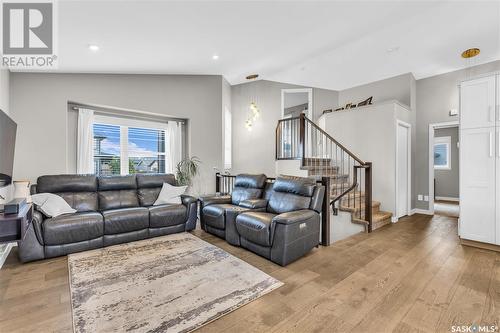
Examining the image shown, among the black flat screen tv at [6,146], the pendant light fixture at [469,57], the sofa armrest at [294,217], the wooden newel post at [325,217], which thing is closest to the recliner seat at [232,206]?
the sofa armrest at [294,217]

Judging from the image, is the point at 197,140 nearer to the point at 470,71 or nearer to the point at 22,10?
the point at 22,10

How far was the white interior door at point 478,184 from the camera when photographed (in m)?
2.95

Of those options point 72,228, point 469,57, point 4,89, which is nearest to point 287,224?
point 72,228

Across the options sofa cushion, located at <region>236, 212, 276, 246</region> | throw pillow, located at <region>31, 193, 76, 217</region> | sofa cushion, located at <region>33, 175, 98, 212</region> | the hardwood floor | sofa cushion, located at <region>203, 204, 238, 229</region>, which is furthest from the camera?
sofa cushion, located at <region>203, 204, 238, 229</region>

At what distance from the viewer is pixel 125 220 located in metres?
3.19

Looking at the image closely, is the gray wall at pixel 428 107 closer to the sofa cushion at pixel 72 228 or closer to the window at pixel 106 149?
the sofa cushion at pixel 72 228

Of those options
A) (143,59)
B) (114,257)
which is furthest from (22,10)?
(114,257)

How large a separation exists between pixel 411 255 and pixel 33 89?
595cm

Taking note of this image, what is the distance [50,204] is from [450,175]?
978 centimetres

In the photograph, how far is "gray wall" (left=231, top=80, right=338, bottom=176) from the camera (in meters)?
6.09

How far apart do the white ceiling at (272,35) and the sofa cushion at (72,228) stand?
Result: 2.23 meters

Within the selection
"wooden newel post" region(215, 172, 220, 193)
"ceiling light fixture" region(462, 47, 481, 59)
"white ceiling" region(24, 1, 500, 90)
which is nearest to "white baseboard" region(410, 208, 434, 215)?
"white ceiling" region(24, 1, 500, 90)

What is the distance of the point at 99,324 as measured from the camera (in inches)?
63.6

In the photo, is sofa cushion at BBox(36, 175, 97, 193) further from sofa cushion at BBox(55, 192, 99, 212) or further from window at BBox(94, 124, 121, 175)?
window at BBox(94, 124, 121, 175)
